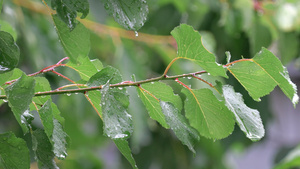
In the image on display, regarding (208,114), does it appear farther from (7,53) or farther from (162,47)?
(162,47)

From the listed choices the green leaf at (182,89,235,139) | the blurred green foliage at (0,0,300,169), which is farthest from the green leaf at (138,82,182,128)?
the blurred green foliage at (0,0,300,169)

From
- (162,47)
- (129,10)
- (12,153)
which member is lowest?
(162,47)

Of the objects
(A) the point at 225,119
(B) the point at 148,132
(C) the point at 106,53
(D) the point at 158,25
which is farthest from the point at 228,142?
(A) the point at 225,119

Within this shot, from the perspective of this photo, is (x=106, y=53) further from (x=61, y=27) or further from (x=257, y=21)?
(x=61, y=27)

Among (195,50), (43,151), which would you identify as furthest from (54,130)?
(195,50)

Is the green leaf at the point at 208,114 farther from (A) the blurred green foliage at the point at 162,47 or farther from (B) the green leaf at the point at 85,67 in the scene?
(A) the blurred green foliage at the point at 162,47

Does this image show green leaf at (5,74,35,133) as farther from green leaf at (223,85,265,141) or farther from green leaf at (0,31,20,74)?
green leaf at (223,85,265,141)
